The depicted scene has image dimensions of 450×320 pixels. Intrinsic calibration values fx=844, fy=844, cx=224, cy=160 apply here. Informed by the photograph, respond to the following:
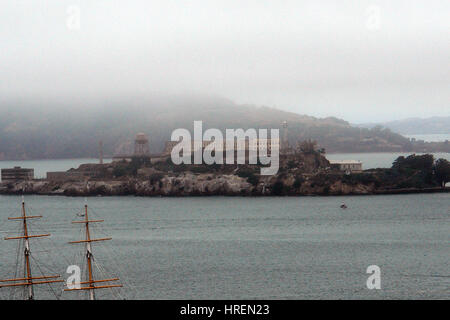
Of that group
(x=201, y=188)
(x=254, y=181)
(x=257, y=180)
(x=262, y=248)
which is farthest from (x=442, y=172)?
(x=262, y=248)

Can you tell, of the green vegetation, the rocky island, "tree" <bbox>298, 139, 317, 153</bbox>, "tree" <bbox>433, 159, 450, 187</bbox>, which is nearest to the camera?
the rocky island

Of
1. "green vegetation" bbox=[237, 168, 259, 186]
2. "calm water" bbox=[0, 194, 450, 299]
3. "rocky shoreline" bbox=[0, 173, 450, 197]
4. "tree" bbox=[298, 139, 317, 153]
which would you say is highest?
"tree" bbox=[298, 139, 317, 153]

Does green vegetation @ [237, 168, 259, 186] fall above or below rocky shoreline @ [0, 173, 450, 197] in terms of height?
above

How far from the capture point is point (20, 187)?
94.4 meters

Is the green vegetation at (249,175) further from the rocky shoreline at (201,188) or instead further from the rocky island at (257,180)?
the rocky shoreline at (201,188)

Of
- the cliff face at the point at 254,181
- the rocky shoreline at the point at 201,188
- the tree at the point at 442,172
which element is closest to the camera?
the rocky shoreline at the point at 201,188

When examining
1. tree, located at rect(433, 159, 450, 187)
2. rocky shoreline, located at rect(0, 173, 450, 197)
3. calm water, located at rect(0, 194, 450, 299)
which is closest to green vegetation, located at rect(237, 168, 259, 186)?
rocky shoreline, located at rect(0, 173, 450, 197)

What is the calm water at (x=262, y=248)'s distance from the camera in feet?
100

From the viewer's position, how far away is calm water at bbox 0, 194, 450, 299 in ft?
100

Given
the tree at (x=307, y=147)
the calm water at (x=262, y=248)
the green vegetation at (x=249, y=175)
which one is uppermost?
the tree at (x=307, y=147)

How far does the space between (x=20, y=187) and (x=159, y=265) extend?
61350 mm

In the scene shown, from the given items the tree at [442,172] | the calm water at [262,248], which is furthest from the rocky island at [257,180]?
the calm water at [262,248]

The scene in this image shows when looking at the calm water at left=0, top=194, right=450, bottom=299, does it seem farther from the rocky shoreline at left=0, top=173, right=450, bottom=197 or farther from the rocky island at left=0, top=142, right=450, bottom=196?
the rocky island at left=0, top=142, right=450, bottom=196

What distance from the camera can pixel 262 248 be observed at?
136 feet
